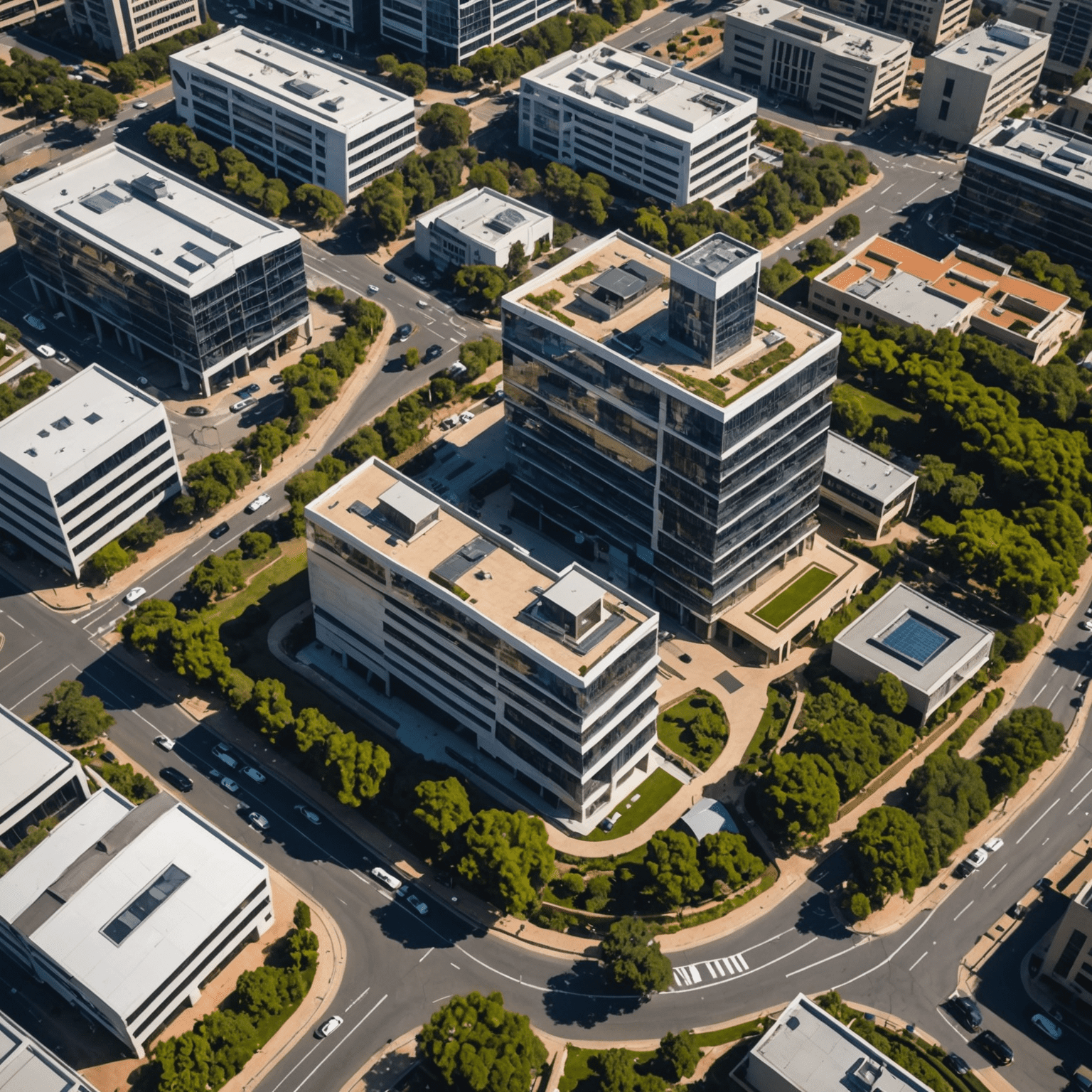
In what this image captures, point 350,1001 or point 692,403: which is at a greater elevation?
point 692,403

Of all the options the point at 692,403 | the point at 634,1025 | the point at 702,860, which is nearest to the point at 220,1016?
the point at 634,1025

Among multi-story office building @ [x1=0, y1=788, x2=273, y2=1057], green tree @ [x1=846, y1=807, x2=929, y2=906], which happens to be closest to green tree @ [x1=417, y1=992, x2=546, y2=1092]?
multi-story office building @ [x1=0, y1=788, x2=273, y2=1057]

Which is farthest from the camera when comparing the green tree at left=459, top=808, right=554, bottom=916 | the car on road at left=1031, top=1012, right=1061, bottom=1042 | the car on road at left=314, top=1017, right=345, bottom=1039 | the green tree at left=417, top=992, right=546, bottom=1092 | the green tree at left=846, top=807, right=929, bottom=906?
the green tree at left=846, top=807, right=929, bottom=906

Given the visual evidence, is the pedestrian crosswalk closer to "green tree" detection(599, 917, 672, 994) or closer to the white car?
"green tree" detection(599, 917, 672, 994)

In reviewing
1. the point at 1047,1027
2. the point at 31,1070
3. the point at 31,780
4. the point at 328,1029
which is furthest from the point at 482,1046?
the point at 1047,1027

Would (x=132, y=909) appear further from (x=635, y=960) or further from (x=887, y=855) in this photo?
(x=887, y=855)

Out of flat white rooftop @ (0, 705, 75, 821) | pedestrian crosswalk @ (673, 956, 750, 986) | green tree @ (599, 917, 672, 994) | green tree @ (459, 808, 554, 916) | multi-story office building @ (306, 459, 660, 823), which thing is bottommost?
pedestrian crosswalk @ (673, 956, 750, 986)

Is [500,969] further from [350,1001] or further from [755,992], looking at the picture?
[755,992]

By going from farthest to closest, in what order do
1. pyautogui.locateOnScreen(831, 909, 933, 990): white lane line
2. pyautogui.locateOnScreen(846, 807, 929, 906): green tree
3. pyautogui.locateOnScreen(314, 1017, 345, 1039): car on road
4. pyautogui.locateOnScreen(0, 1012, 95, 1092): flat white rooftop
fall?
pyautogui.locateOnScreen(846, 807, 929, 906): green tree < pyautogui.locateOnScreen(831, 909, 933, 990): white lane line < pyautogui.locateOnScreen(314, 1017, 345, 1039): car on road < pyautogui.locateOnScreen(0, 1012, 95, 1092): flat white rooftop
